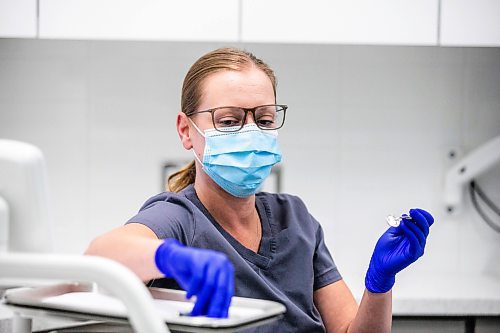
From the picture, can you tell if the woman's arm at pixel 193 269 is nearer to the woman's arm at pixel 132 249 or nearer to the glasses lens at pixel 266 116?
the woman's arm at pixel 132 249

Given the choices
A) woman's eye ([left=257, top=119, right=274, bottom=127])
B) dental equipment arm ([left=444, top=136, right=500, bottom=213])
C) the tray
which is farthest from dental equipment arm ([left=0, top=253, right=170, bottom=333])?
dental equipment arm ([left=444, top=136, right=500, bottom=213])

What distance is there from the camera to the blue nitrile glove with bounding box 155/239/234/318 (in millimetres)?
764

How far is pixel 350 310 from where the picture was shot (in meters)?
1.39

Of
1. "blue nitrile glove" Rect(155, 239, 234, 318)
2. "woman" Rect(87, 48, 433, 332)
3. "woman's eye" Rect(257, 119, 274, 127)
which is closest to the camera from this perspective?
"blue nitrile glove" Rect(155, 239, 234, 318)

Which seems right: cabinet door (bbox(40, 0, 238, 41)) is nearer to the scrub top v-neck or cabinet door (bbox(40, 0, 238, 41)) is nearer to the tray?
the scrub top v-neck

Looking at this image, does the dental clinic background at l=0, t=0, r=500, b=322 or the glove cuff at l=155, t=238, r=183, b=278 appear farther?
the dental clinic background at l=0, t=0, r=500, b=322

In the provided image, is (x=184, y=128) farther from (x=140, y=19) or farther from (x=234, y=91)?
(x=140, y=19)

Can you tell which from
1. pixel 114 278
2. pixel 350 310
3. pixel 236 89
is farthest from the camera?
pixel 350 310

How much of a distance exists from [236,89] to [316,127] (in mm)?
1150

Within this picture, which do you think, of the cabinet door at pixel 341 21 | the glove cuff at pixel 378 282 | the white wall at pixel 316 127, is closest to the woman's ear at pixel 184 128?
the glove cuff at pixel 378 282

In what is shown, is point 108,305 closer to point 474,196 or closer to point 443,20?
point 443,20

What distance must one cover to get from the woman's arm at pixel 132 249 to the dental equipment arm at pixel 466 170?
1596mm

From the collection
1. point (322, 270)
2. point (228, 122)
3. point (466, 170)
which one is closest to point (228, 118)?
point (228, 122)

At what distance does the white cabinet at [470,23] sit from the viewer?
204 cm
